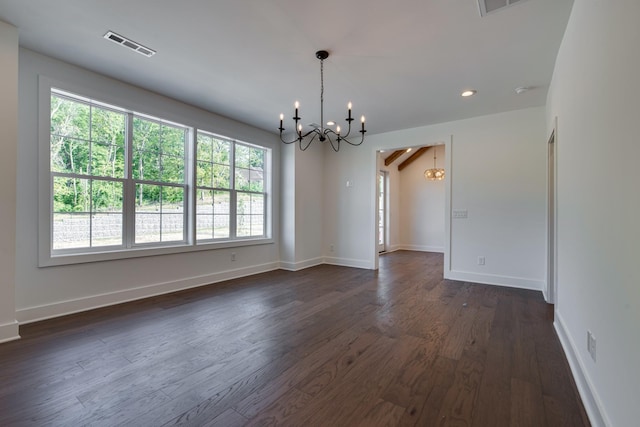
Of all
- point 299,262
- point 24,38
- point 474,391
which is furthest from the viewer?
point 299,262

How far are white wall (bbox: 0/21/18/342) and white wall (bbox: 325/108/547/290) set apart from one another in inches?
196

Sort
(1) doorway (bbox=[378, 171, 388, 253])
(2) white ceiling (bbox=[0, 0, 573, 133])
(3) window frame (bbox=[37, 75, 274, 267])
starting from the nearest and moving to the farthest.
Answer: (2) white ceiling (bbox=[0, 0, 573, 133]), (3) window frame (bbox=[37, 75, 274, 267]), (1) doorway (bbox=[378, 171, 388, 253])

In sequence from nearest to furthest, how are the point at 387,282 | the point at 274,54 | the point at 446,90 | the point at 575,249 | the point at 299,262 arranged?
1. the point at 575,249
2. the point at 274,54
3. the point at 446,90
4. the point at 387,282
5. the point at 299,262

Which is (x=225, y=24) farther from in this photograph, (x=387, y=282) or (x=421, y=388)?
(x=387, y=282)

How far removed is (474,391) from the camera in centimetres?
181

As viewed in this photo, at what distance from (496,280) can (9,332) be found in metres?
5.67

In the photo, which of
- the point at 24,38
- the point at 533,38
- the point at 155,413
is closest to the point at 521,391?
the point at 155,413

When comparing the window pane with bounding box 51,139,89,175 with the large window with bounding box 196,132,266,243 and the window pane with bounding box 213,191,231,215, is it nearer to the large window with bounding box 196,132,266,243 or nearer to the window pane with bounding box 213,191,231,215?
the large window with bounding box 196,132,266,243

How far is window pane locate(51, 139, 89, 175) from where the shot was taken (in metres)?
3.08

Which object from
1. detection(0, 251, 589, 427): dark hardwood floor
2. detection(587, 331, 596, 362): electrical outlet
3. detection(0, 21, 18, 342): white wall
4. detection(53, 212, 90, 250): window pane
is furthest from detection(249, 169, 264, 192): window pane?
detection(587, 331, 596, 362): electrical outlet

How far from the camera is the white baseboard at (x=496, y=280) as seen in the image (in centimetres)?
420

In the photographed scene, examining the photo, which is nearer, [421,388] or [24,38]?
[421,388]

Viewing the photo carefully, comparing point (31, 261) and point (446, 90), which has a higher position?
point (446, 90)

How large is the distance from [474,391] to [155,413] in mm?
1869
